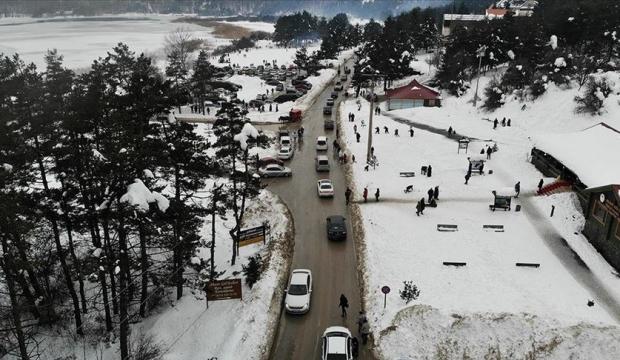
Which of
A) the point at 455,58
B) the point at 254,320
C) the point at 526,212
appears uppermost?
the point at 455,58

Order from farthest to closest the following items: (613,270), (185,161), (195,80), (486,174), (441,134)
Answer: (195,80) < (441,134) < (486,174) < (613,270) < (185,161)

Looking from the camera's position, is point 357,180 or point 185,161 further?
point 357,180

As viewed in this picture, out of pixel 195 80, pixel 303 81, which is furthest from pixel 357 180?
pixel 303 81

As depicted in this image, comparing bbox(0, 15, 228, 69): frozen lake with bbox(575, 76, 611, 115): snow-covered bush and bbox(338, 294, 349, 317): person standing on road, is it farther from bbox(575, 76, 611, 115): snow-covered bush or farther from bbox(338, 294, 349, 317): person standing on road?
bbox(338, 294, 349, 317): person standing on road

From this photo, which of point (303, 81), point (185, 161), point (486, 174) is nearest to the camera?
point (185, 161)

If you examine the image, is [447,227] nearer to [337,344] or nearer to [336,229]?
[336,229]

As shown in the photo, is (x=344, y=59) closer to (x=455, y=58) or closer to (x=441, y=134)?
(x=455, y=58)

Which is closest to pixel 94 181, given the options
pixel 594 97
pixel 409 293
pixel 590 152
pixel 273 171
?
pixel 409 293
